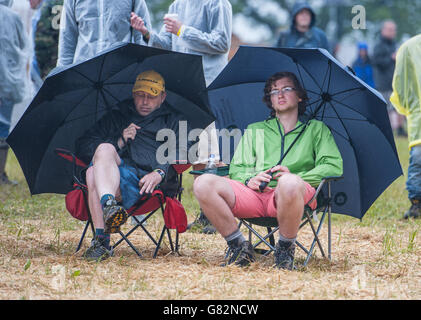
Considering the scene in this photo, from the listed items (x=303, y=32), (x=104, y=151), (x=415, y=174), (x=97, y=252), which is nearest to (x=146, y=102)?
(x=104, y=151)

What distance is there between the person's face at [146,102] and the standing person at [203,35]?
1.94ft

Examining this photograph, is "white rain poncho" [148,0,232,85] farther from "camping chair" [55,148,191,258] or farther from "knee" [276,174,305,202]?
"knee" [276,174,305,202]

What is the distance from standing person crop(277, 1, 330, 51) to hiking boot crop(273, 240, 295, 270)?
4315mm

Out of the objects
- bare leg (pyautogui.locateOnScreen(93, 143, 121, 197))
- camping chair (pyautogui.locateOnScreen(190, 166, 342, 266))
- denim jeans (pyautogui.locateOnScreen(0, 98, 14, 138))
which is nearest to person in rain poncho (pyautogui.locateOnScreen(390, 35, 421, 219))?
camping chair (pyautogui.locateOnScreen(190, 166, 342, 266))

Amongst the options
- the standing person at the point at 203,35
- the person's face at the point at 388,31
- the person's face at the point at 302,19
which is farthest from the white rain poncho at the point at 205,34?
the person's face at the point at 388,31

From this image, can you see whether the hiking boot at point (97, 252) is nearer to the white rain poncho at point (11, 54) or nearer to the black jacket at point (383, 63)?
the white rain poncho at point (11, 54)

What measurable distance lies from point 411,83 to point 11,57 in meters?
3.84

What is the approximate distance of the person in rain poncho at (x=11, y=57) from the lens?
22.1ft

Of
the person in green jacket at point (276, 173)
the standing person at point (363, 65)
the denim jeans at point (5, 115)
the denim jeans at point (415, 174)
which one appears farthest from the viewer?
the standing person at point (363, 65)

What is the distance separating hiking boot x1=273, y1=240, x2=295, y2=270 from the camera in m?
4.18

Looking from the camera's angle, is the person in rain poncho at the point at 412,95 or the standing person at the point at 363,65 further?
the standing person at the point at 363,65
